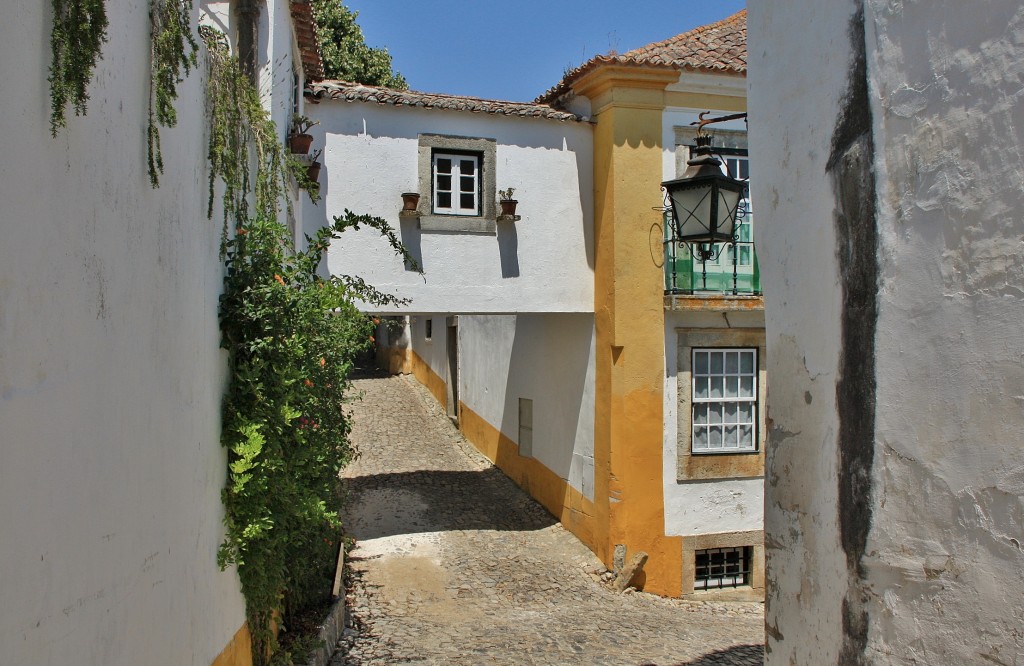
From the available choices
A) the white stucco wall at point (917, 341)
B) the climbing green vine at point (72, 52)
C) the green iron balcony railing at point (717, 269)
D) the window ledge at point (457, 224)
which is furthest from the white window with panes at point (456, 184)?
the climbing green vine at point (72, 52)

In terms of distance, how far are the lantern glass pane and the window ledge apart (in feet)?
15.1

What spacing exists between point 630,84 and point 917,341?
792 cm

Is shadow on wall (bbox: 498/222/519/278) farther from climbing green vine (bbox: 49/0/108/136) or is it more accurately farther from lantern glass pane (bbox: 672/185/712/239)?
climbing green vine (bbox: 49/0/108/136)

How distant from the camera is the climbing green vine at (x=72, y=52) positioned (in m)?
2.54

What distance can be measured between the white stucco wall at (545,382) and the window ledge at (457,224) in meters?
1.89

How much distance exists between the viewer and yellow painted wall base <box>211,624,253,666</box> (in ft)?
16.3

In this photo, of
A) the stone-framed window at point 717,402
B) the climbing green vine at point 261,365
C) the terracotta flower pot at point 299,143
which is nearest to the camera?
the climbing green vine at point 261,365

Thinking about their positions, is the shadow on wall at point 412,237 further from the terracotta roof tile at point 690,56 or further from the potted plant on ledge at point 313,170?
the terracotta roof tile at point 690,56

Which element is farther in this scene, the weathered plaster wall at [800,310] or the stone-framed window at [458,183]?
the stone-framed window at [458,183]

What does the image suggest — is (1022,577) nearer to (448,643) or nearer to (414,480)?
(448,643)

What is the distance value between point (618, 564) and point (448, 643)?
2.94 metres

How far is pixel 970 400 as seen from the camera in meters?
2.77

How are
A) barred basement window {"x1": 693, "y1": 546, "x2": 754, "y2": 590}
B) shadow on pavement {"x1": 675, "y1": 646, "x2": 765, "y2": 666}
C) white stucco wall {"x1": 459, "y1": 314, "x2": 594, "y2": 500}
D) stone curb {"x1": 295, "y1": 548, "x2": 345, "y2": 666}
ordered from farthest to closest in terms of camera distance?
white stucco wall {"x1": 459, "y1": 314, "x2": 594, "y2": 500} → barred basement window {"x1": 693, "y1": 546, "x2": 754, "y2": 590} → shadow on pavement {"x1": 675, "y1": 646, "x2": 765, "y2": 666} → stone curb {"x1": 295, "y1": 548, "x2": 345, "y2": 666}

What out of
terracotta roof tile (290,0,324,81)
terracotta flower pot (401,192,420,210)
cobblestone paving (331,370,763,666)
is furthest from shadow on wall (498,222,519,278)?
cobblestone paving (331,370,763,666)
